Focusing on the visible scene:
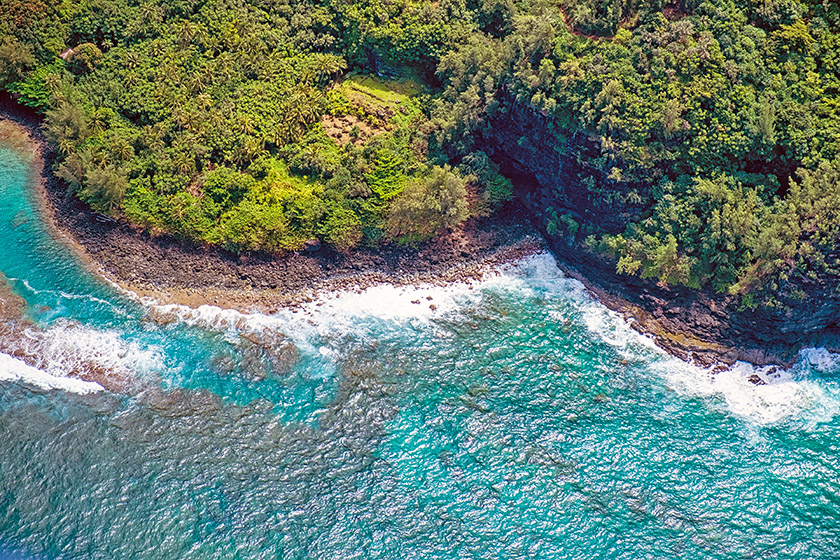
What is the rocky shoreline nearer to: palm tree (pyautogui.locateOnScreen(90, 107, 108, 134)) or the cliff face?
the cliff face

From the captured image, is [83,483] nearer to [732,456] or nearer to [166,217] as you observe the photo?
[166,217]

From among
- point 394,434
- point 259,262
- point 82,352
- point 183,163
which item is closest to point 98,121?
point 183,163

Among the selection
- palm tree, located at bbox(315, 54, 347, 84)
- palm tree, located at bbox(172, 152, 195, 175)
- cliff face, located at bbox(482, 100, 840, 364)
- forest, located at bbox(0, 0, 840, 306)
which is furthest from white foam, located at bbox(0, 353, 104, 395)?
cliff face, located at bbox(482, 100, 840, 364)

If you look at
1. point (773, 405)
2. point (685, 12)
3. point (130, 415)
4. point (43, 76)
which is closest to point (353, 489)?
point (130, 415)

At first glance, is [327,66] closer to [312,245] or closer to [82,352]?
[312,245]

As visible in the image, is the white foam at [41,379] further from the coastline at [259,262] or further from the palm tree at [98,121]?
the palm tree at [98,121]
